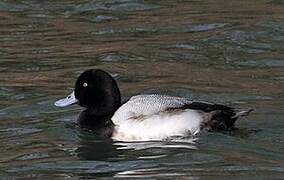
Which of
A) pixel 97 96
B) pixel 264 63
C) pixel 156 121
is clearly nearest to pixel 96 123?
pixel 97 96

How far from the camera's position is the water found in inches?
346

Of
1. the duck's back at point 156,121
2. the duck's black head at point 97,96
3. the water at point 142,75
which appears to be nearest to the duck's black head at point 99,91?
the duck's black head at point 97,96

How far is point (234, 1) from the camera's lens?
15.5 metres

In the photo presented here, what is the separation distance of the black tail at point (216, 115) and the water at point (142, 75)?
10 cm

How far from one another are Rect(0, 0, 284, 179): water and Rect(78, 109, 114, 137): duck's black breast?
78 millimetres

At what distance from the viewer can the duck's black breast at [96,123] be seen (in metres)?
9.70

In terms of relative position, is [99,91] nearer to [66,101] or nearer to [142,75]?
[66,101]

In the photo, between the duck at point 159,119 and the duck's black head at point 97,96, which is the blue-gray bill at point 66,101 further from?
the duck at point 159,119

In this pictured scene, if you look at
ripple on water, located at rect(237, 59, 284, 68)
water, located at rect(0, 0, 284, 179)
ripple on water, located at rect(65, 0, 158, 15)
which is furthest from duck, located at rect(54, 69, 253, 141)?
ripple on water, located at rect(65, 0, 158, 15)

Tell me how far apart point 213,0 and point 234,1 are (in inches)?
11.0

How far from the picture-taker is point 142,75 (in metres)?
12.1

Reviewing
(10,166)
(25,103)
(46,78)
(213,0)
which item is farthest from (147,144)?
(213,0)

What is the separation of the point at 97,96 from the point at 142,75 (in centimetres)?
209

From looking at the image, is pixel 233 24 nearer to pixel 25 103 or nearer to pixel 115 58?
pixel 115 58
